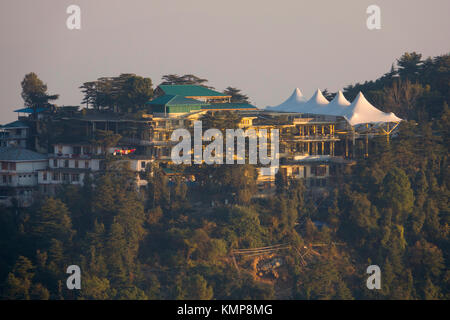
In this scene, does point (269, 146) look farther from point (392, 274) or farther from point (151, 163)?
point (392, 274)

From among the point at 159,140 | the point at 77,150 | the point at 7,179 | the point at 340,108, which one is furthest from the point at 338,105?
the point at 7,179

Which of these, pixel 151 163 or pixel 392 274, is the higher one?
pixel 151 163

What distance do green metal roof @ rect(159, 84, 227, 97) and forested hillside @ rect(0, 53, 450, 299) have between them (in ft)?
29.7

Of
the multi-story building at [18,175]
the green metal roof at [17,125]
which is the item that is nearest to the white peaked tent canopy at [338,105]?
the multi-story building at [18,175]

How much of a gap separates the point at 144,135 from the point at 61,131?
4685 mm

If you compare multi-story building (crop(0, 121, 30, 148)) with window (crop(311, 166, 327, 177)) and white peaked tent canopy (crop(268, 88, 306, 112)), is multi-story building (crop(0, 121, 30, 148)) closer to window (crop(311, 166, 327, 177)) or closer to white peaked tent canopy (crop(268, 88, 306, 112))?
white peaked tent canopy (crop(268, 88, 306, 112))

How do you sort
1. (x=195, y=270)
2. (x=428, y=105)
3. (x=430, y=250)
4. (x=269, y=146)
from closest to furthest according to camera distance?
1. (x=195, y=270)
2. (x=430, y=250)
3. (x=269, y=146)
4. (x=428, y=105)

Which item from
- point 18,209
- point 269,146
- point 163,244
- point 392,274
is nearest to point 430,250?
point 392,274

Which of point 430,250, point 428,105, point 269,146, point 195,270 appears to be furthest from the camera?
point 428,105

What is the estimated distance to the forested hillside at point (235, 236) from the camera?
43.8 metres

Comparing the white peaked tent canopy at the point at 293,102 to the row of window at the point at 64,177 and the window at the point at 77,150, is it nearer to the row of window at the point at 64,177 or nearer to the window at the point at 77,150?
the window at the point at 77,150

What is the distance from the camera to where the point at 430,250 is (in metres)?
47.7

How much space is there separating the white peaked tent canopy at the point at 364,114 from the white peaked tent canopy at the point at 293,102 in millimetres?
6836

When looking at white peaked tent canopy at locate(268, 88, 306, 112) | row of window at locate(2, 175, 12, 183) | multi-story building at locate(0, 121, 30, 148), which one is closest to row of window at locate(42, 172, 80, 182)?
row of window at locate(2, 175, 12, 183)
